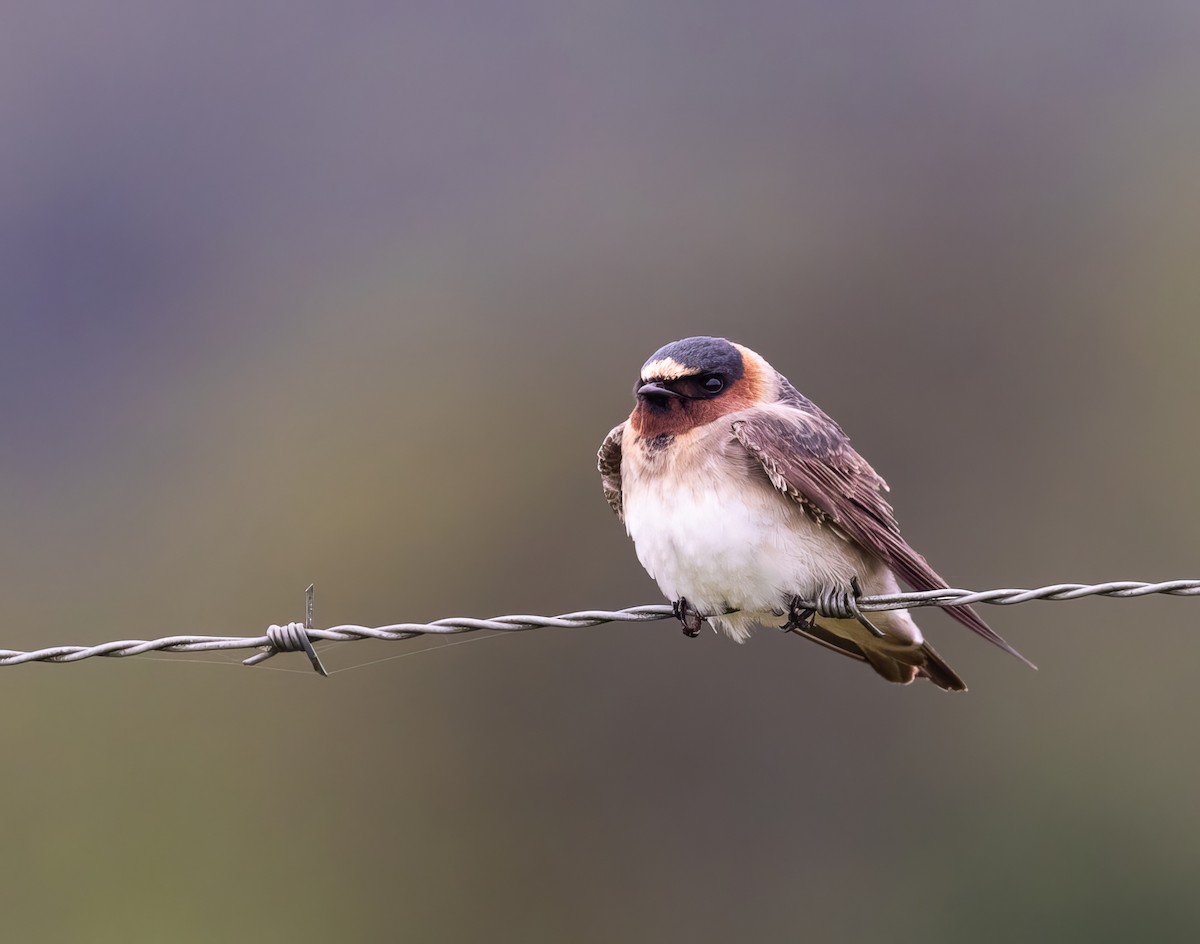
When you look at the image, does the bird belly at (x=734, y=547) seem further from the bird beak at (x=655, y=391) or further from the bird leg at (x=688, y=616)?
the bird beak at (x=655, y=391)

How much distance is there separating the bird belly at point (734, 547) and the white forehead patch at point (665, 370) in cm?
42

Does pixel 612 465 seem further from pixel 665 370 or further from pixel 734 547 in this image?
pixel 734 547

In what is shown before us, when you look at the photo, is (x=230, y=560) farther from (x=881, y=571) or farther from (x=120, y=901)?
(x=881, y=571)

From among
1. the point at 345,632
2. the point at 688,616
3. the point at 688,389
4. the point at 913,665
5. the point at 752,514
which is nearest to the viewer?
the point at 345,632

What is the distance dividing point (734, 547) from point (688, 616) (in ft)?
1.28

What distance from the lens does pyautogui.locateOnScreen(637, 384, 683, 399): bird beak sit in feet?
19.3

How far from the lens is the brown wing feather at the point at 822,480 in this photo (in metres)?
5.66

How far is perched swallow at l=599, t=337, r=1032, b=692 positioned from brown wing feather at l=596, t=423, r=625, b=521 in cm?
23

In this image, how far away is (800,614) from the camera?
5691 millimetres

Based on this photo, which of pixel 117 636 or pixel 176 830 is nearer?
pixel 176 830

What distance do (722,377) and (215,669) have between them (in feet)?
59.1

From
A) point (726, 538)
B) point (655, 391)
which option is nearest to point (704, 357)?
point (655, 391)

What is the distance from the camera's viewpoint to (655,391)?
5887 mm

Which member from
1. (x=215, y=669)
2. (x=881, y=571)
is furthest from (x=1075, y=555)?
(x=881, y=571)
